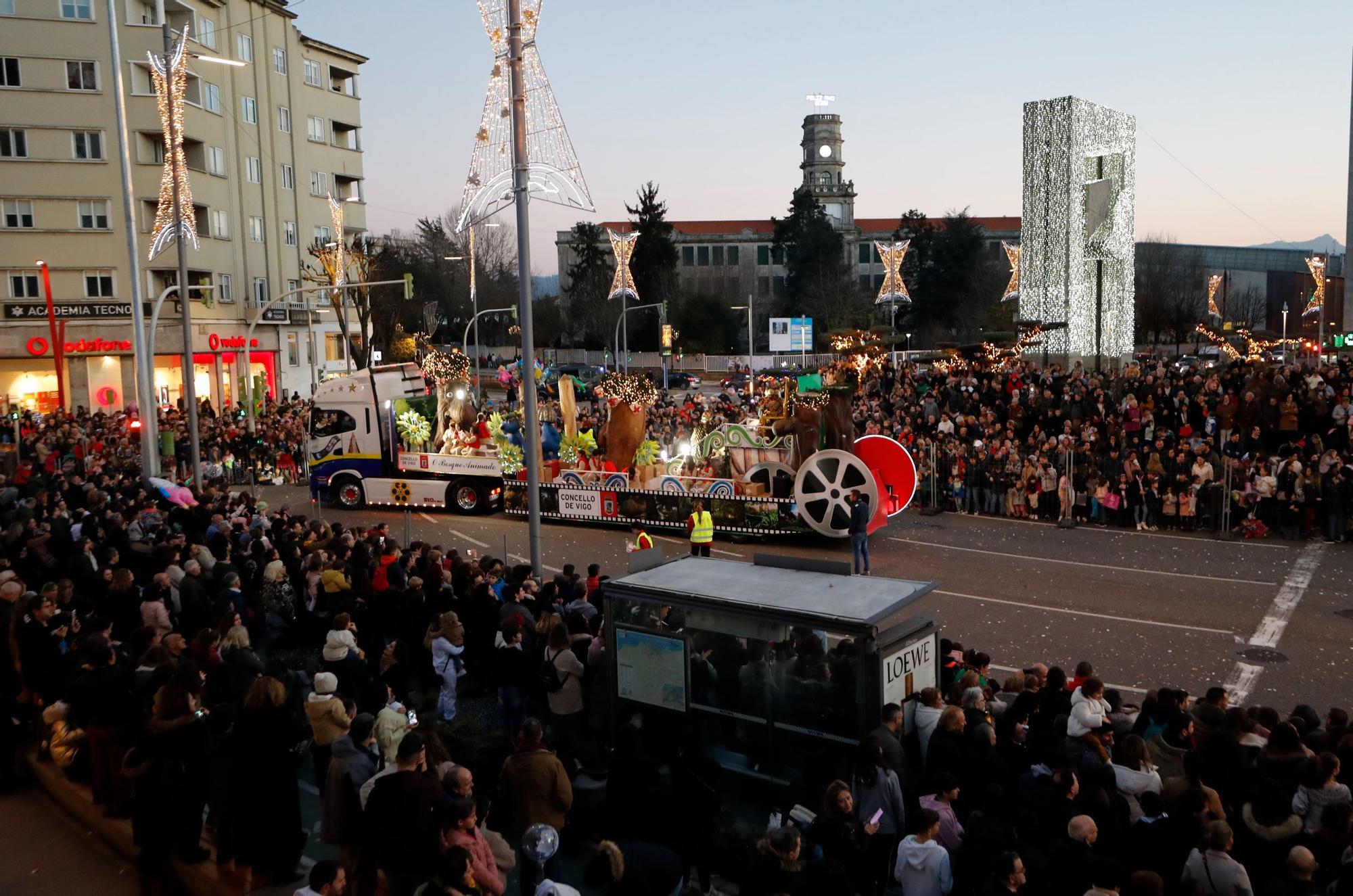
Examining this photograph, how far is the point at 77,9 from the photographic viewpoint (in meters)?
41.5

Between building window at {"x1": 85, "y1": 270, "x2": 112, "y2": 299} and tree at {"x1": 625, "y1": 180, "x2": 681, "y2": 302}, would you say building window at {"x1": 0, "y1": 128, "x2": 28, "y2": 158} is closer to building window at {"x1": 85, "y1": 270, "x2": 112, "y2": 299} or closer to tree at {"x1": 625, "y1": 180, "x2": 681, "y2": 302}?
building window at {"x1": 85, "y1": 270, "x2": 112, "y2": 299}

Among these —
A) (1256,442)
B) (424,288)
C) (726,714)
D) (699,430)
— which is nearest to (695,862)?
(726,714)

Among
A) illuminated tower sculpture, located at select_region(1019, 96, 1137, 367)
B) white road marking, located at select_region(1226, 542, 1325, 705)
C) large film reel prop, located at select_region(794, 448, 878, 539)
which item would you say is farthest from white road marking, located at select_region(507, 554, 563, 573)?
illuminated tower sculpture, located at select_region(1019, 96, 1137, 367)

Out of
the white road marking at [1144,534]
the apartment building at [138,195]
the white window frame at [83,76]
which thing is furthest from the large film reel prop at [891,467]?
the white window frame at [83,76]

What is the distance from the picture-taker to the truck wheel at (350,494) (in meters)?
25.3

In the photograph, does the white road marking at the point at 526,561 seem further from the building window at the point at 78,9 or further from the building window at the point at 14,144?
the building window at the point at 78,9

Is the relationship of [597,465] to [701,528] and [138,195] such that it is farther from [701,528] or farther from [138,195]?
[138,195]

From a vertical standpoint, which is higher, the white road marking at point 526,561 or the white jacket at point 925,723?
the white jacket at point 925,723

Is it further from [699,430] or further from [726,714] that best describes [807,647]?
[699,430]

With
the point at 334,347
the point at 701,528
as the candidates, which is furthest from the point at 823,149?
the point at 701,528

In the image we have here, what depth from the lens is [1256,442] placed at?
2152cm

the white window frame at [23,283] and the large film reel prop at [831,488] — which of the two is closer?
the large film reel prop at [831,488]

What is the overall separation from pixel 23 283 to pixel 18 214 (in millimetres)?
2667

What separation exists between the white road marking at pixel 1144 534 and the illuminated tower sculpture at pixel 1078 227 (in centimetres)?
1671
